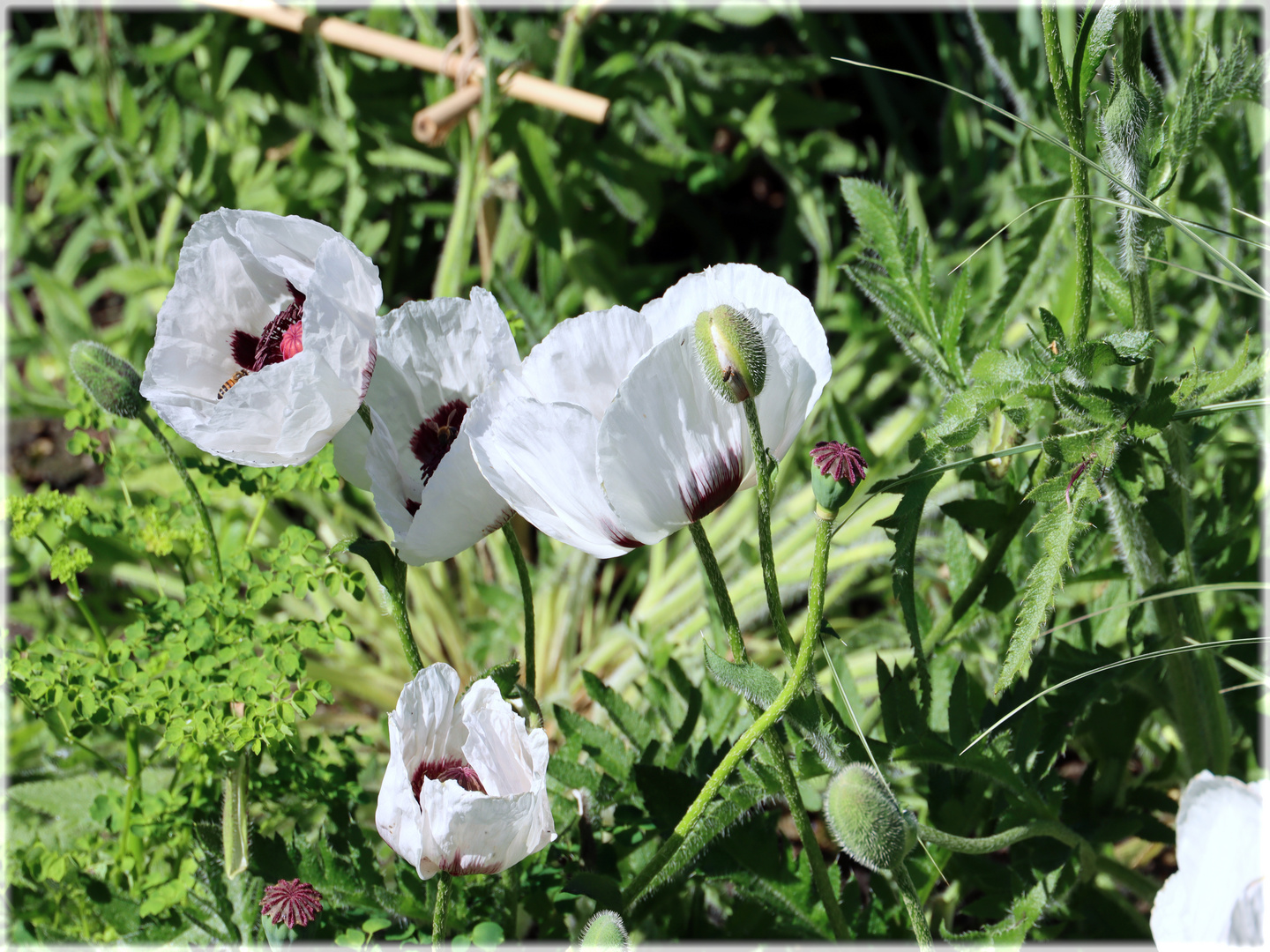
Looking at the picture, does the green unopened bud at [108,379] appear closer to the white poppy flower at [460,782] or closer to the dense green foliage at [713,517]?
the dense green foliage at [713,517]

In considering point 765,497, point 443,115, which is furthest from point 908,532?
point 443,115

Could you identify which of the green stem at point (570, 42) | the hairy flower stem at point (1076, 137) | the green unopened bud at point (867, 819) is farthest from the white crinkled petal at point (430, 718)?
the green stem at point (570, 42)

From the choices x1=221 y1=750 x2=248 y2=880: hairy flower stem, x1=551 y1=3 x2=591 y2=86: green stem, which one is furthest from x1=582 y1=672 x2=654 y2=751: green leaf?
x1=551 y1=3 x2=591 y2=86: green stem

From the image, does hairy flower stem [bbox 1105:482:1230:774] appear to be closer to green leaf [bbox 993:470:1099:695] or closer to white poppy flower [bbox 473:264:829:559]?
green leaf [bbox 993:470:1099:695]

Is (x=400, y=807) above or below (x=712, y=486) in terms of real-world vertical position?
below

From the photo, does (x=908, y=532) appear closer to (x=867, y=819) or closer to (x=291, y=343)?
(x=867, y=819)

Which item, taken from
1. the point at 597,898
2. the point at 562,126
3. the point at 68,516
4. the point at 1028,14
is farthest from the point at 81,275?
the point at 597,898
